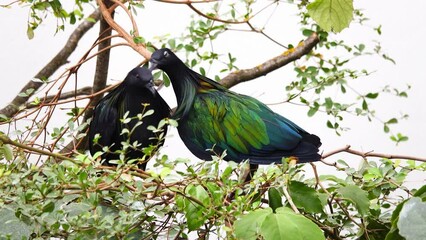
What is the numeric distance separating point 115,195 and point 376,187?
24cm

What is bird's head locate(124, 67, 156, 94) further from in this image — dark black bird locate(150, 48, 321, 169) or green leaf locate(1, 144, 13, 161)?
green leaf locate(1, 144, 13, 161)

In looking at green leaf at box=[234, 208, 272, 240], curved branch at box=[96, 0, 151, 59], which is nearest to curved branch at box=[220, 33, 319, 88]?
curved branch at box=[96, 0, 151, 59]

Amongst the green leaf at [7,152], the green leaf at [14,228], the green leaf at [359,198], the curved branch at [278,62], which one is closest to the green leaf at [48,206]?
the green leaf at [14,228]

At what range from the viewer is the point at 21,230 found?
25.0 inches

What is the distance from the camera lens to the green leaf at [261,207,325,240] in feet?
1.76

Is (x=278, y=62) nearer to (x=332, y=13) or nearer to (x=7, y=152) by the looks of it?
(x=7, y=152)

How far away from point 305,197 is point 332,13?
25 centimetres

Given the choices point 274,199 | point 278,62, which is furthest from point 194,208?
point 278,62

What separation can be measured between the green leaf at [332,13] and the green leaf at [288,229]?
0.18m

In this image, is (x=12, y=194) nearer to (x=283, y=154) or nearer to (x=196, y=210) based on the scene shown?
(x=196, y=210)

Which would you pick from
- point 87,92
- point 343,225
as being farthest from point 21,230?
point 87,92

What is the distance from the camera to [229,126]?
804 mm

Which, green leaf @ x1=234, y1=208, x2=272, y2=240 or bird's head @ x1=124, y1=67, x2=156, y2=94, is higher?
bird's head @ x1=124, y1=67, x2=156, y2=94

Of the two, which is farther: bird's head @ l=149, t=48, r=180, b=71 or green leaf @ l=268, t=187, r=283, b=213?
bird's head @ l=149, t=48, r=180, b=71
